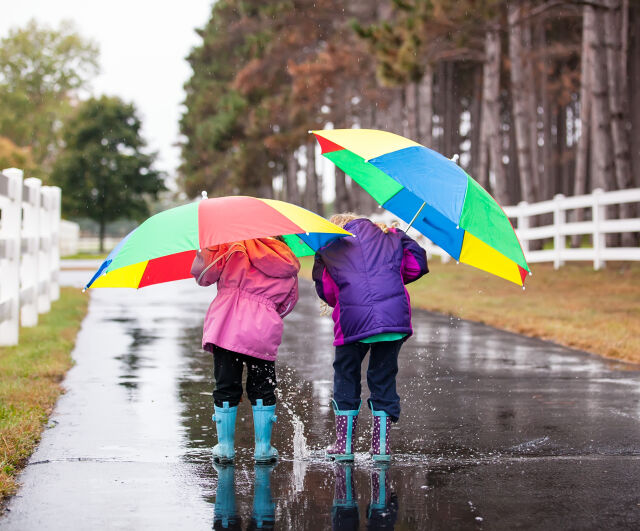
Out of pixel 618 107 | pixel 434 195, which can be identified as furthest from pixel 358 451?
pixel 618 107

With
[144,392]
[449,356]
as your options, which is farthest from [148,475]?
[449,356]

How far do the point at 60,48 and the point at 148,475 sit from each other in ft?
290

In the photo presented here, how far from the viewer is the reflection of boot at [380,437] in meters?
5.58

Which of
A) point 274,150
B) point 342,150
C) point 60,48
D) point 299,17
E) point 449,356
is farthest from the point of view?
point 60,48

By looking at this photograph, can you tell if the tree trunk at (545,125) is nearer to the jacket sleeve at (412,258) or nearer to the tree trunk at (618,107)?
the tree trunk at (618,107)

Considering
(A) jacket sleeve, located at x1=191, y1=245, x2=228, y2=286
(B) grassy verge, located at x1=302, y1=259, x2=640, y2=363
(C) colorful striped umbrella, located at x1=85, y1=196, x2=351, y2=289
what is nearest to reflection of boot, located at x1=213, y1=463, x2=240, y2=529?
(A) jacket sleeve, located at x1=191, y1=245, x2=228, y2=286

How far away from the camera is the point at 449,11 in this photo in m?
21.7

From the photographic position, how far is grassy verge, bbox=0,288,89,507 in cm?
552

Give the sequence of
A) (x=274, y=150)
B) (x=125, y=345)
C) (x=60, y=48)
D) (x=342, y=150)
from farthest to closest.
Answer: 1. (x=60, y=48)
2. (x=274, y=150)
3. (x=125, y=345)
4. (x=342, y=150)

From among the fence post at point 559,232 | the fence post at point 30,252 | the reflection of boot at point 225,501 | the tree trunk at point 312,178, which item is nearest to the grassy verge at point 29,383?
the fence post at point 30,252

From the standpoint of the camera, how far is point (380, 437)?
18.4ft

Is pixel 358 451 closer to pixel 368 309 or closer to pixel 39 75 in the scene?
pixel 368 309

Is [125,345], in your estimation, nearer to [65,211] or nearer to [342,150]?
[342,150]

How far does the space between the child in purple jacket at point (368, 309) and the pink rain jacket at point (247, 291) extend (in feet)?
0.82
